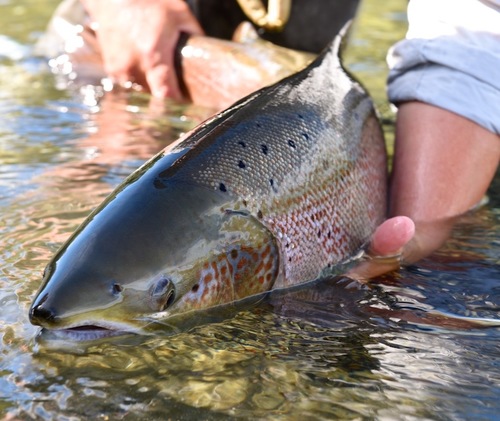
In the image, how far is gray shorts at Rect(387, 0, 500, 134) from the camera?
2.87 m

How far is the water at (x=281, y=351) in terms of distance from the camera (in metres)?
1.79

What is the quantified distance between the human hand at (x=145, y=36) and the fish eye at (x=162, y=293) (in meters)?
2.29

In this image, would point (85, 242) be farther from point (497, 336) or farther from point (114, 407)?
point (497, 336)

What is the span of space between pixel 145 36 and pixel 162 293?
2.34 metres

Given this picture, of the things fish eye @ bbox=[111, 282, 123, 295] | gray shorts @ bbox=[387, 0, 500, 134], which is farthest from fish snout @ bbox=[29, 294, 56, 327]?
gray shorts @ bbox=[387, 0, 500, 134]

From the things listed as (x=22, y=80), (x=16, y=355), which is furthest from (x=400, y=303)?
(x=22, y=80)

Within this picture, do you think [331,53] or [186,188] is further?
[331,53]

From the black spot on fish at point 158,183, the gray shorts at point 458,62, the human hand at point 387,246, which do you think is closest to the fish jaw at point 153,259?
the black spot on fish at point 158,183

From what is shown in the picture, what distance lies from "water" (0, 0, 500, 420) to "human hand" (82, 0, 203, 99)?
1249 millimetres

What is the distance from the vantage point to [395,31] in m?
6.82

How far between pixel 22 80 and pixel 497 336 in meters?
3.40

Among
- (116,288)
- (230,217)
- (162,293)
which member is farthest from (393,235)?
(116,288)

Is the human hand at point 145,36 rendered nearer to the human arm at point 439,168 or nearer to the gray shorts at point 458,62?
the gray shorts at point 458,62

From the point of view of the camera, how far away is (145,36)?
13.6ft
